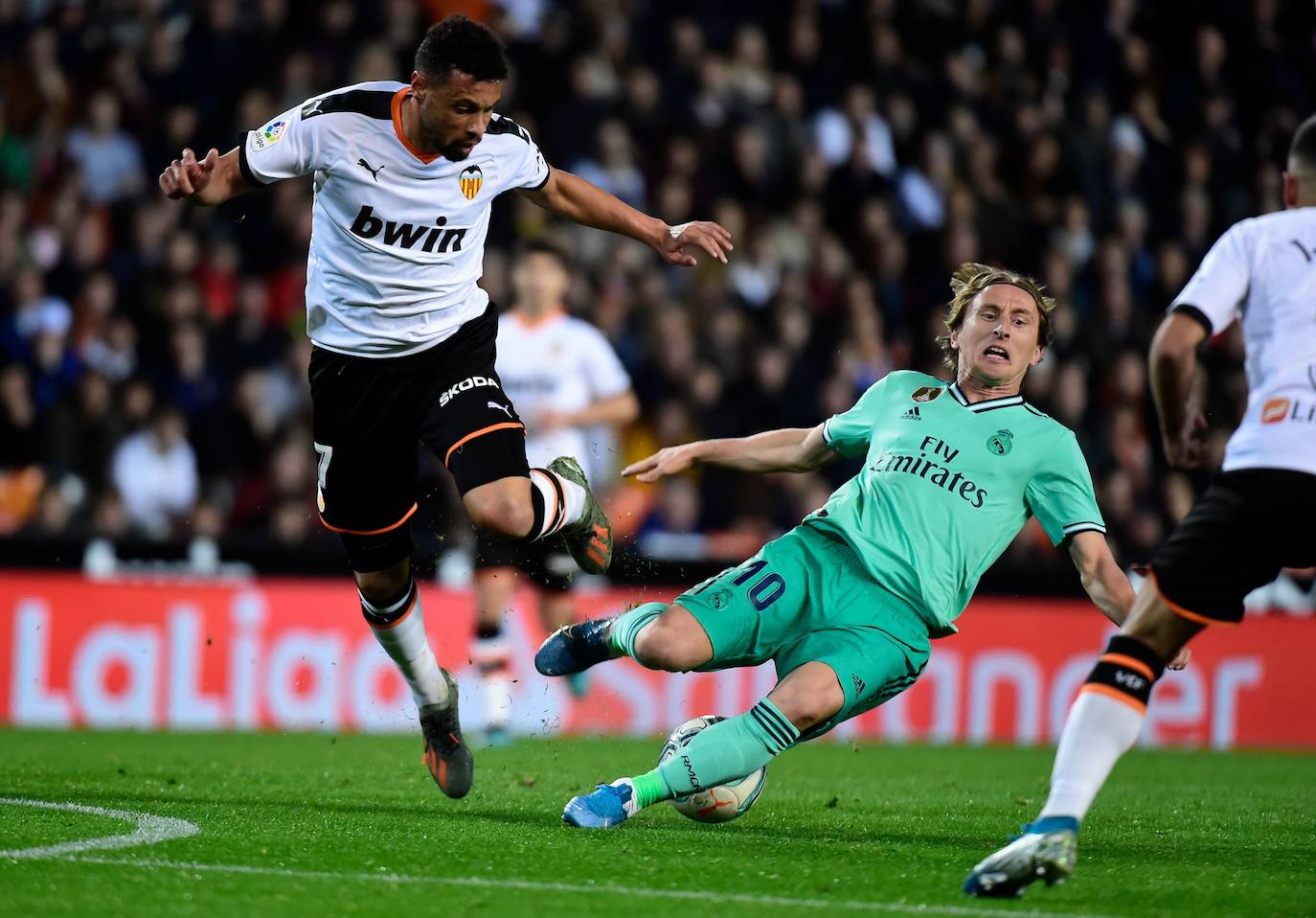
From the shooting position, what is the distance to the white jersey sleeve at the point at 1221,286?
4.35 meters

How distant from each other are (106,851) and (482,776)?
8.90 feet

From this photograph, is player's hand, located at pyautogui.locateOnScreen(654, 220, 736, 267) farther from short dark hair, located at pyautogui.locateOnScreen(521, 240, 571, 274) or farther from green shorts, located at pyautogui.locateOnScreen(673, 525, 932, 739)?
short dark hair, located at pyautogui.locateOnScreen(521, 240, 571, 274)

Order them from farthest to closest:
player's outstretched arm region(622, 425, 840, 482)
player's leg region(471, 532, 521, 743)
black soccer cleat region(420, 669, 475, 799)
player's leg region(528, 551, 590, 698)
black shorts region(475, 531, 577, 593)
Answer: player's leg region(528, 551, 590, 698) → black shorts region(475, 531, 577, 593) → player's leg region(471, 532, 521, 743) → black soccer cleat region(420, 669, 475, 799) → player's outstretched arm region(622, 425, 840, 482)

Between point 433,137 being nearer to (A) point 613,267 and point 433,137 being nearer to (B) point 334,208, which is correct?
(B) point 334,208

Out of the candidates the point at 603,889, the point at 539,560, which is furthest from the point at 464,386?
the point at 539,560

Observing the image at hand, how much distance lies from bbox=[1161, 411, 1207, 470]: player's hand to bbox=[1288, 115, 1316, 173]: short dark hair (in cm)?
71

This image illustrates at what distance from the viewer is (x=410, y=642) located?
21.5ft

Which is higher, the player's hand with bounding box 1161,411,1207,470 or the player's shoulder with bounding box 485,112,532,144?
the player's shoulder with bounding box 485,112,532,144

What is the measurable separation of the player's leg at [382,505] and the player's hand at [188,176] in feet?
2.55

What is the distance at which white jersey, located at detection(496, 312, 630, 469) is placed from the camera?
31.4ft

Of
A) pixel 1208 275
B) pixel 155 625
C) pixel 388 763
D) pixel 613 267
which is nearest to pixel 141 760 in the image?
pixel 388 763

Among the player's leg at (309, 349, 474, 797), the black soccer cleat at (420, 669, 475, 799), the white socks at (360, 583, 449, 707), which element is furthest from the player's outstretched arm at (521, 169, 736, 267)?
the black soccer cleat at (420, 669, 475, 799)

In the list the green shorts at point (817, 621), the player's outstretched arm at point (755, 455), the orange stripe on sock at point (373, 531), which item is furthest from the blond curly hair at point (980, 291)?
the orange stripe on sock at point (373, 531)

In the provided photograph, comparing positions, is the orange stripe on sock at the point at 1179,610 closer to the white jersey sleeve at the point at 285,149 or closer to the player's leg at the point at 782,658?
the player's leg at the point at 782,658
